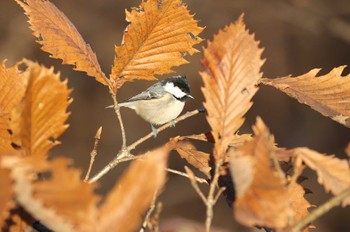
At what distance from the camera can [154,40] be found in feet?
2.53

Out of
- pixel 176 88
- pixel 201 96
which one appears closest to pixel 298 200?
pixel 176 88

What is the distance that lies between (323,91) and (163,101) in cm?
171

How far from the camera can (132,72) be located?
77 cm

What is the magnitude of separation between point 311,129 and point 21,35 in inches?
89.3

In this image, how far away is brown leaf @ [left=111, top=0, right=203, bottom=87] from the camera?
0.75 metres

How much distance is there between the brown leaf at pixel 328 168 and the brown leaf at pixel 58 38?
33 cm

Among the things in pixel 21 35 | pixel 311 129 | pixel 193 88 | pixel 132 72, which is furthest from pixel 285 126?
pixel 132 72

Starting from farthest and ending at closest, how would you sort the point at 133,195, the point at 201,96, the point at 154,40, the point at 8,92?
1. the point at 201,96
2. the point at 154,40
3. the point at 8,92
4. the point at 133,195

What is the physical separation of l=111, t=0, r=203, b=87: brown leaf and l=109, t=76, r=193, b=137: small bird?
154 cm

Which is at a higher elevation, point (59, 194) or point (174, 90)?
point (174, 90)

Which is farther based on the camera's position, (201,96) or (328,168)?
(201,96)

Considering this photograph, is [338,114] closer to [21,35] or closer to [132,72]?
[132,72]

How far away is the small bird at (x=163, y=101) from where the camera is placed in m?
2.35

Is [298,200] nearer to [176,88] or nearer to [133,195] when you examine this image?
[133,195]
